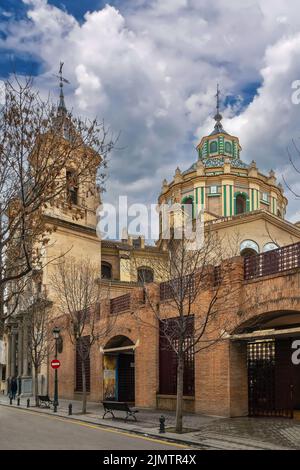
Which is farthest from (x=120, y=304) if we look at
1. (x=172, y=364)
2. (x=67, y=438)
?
(x=67, y=438)

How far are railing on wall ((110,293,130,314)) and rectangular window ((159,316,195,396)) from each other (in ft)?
12.2

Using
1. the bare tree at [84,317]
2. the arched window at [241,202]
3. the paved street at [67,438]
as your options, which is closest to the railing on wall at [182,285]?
the paved street at [67,438]

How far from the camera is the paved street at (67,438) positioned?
13.3m

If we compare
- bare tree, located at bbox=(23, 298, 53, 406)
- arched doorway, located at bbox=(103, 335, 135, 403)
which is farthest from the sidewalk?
bare tree, located at bbox=(23, 298, 53, 406)

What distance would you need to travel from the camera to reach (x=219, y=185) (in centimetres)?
5450

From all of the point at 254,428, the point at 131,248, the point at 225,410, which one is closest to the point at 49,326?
the point at 131,248

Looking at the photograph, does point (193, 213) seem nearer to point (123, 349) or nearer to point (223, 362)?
point (123, 349)

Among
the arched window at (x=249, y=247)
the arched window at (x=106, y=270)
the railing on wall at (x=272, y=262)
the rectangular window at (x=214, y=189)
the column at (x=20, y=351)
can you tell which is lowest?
the column at (x=20, y=351)

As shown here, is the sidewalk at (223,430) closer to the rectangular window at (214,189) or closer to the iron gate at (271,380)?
the iron gate at (271,380)

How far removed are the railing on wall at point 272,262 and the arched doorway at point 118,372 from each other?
36.7ft

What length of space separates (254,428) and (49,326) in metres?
22.8

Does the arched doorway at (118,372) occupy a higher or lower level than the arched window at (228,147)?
lower

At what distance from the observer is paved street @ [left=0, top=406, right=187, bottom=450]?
43.7ft

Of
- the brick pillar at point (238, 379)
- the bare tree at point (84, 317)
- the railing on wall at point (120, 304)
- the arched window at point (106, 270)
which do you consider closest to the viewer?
the brick pillar at point (238, 379)
